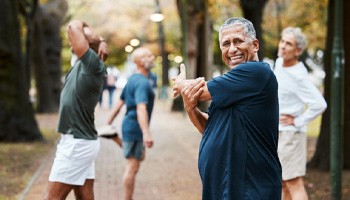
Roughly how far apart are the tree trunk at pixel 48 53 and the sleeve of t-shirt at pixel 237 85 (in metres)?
23.0

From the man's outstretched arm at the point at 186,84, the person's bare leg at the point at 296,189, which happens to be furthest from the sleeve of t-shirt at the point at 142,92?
the man's outstretched arm at the point at 186,84

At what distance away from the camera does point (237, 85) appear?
13.0 feet

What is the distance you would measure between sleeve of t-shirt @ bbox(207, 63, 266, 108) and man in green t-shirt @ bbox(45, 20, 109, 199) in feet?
7.23

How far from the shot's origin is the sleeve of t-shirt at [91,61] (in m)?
5.93

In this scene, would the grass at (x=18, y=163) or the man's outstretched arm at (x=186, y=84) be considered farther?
the grass at (x=18, y=163)

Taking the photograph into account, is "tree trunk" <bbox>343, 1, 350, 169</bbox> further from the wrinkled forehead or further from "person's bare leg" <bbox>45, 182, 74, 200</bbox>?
the wrinkled forehead

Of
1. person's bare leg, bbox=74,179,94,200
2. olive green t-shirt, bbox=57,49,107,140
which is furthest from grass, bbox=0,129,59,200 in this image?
olive green t-shirt, bbox=57,49,107,140

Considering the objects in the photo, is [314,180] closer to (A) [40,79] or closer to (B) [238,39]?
(B) [238,39]

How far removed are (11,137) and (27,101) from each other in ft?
3.12

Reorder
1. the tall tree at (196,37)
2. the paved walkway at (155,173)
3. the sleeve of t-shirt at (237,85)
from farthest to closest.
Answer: the tall tree at (196,37) < the paved walkway at (155,173) < the sleeve of t-shirt at (237,85)

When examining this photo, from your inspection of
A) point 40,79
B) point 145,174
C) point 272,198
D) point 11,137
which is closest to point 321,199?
point 145,174

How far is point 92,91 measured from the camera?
607 cm

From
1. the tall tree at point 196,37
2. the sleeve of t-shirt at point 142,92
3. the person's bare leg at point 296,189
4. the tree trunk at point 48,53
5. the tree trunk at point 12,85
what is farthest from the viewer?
the tree trunk at point 48,53

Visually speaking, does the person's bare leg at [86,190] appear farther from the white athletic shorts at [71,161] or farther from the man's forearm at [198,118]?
the man's forearm at [198,118]
